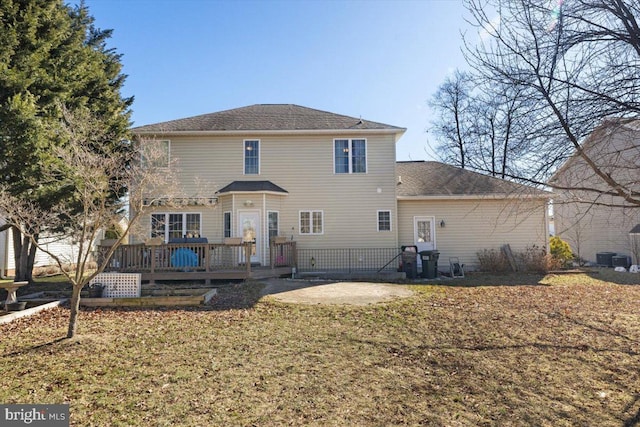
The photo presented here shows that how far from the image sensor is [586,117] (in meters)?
4.50

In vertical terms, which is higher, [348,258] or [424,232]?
[424,232]

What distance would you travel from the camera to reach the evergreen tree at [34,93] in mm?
9164

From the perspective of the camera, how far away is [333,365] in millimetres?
5133

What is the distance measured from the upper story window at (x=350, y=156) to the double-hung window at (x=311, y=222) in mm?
2307

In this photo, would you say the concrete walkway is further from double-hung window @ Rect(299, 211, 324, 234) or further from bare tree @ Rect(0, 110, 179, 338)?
bare tree @ Rect(0, 110, 179, 338)

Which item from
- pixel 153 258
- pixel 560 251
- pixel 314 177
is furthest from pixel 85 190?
pixel 560 251

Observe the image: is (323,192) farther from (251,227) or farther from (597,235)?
(597,235)

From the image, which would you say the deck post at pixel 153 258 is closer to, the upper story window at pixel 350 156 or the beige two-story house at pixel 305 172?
the beige two-story house at pixel 305 172

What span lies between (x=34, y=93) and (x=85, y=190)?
23.0ft

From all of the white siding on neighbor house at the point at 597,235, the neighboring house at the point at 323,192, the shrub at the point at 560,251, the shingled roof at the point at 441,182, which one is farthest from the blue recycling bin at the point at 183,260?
the white siding on neighbor house at the point at 597,235

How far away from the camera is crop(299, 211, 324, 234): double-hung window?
1612cm

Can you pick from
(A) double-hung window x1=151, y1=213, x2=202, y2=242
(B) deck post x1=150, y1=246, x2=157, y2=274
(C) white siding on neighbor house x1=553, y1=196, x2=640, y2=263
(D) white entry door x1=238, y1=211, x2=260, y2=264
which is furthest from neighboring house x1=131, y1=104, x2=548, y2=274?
(C) white siding on neighbor house x1=553, y1=196, x2=640, y2=263

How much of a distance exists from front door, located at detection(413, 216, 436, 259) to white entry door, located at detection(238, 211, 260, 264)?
288 inches

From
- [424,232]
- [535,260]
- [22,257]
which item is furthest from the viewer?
[424,232]
